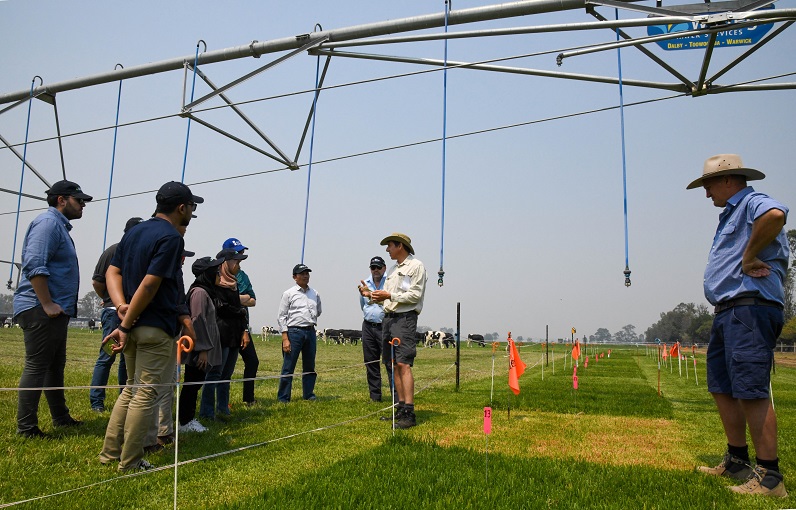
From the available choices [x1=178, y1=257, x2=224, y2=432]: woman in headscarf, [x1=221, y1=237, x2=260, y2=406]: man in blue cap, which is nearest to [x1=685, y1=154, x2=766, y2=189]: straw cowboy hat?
[x1=178, y1=257, x2=224, y2=432]: woman in headscarf

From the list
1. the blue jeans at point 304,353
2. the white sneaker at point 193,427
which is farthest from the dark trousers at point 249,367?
the white sneaker at point 193,427

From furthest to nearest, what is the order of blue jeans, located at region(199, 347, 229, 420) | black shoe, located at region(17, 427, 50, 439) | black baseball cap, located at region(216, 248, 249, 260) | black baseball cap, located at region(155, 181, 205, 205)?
black baseball cap, located at region(216, 248, 249, 260)
blue jeans, located at region(199, 347, 229, 420)
black shoe, located at region(17, 427, 50, 439)
black baseball cap, located at region(155, 181, 205, 205)

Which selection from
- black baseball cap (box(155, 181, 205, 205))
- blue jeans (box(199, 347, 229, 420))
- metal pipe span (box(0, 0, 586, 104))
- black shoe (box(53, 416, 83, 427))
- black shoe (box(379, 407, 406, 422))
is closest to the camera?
black baseball cap (box(155, 181, 205, 205))

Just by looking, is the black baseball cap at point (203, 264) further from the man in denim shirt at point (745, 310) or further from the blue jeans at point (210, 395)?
the man in denim shirt at point (745, 310)

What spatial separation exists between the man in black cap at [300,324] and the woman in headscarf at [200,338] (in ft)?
6.12

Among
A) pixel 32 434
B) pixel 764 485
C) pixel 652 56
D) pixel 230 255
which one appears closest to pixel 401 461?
pixel 764 485

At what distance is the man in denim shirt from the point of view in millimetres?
3754

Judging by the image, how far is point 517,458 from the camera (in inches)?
167

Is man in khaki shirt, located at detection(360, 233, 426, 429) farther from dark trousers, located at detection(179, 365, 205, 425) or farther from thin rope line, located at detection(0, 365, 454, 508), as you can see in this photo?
dark trousers, located at detection(179, 365, 205, 425)

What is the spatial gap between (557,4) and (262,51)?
4192 millimetres

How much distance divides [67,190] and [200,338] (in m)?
1.76

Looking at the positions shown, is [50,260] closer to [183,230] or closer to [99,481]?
[183,230]

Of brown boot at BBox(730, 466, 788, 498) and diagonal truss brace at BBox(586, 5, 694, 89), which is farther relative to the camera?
diagonal truss brace at BBox(586, 5, 694, 89)

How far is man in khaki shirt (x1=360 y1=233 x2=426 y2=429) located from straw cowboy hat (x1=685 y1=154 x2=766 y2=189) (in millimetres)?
2866
